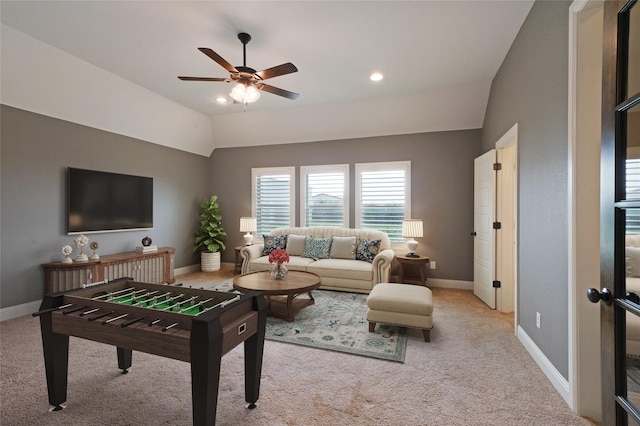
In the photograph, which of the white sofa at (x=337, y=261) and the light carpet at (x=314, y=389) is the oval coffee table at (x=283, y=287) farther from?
the white sofa at (x=337, y=261)

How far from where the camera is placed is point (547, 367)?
2266 mm

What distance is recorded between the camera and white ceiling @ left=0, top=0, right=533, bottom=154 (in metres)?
2.69

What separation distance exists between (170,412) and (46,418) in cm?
75

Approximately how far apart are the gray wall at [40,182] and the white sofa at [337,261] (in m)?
2.24

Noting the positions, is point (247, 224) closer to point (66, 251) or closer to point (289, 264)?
point (289, 264)

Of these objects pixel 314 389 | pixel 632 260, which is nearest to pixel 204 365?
pixel 314 389

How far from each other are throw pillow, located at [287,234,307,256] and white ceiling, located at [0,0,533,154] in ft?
8.01

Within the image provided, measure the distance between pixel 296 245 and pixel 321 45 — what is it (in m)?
3.29

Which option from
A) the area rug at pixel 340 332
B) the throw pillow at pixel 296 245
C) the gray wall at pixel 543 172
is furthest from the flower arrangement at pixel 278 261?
the gray wall at pixel 543 172

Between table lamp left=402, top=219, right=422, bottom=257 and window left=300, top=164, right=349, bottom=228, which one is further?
window left=300, top=164, right=349, bottom=228

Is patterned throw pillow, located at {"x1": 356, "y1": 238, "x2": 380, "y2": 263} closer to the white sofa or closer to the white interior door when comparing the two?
the white sofa

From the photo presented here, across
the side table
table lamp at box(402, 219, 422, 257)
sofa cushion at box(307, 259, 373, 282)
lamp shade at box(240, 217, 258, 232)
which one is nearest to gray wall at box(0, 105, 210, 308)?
lamp shade at box(240, 217, 258, 232)

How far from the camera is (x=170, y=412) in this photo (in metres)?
1.88

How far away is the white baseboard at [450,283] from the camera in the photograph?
16.3 feet
